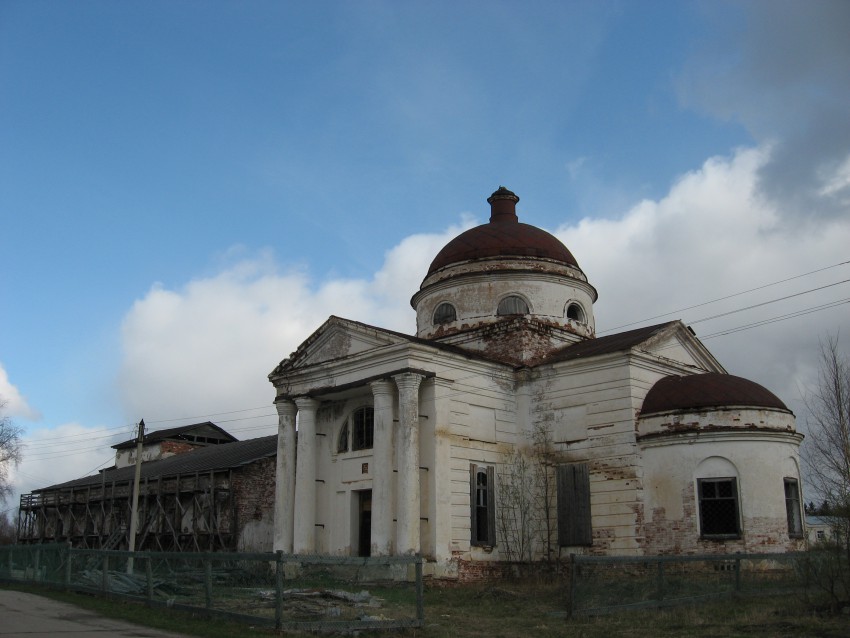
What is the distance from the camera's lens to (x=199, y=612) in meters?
12.9

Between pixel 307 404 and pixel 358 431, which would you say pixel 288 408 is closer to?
pixel 307 404

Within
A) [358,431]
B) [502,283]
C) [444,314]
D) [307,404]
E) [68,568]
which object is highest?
[502,283]

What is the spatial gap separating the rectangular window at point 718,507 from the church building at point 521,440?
0.04m

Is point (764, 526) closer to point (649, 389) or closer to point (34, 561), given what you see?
point (649, 389)

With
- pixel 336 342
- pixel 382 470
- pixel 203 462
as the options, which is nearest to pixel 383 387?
pixel 382 470

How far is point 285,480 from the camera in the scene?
2570 centimetres

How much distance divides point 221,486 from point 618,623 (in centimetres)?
2169

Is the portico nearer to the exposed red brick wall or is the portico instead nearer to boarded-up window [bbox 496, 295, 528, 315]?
boarded-up window [bbox 496, 295, 528, 315]

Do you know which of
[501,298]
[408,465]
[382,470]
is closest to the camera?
[408,465]

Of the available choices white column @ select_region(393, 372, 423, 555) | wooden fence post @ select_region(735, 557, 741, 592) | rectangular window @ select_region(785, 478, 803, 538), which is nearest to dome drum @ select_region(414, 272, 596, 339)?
white column @ select_region(393, 372, 423, 555)

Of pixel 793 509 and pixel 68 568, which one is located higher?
pixel 793 509

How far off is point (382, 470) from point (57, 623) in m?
11.4

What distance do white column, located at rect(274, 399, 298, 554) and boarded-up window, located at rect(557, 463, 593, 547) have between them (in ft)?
26.4

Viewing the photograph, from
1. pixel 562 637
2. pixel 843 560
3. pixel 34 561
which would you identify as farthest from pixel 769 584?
pixel 34 561
